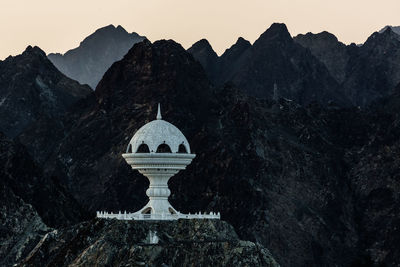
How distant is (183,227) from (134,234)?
196 inches

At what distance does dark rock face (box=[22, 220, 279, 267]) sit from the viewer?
153 m

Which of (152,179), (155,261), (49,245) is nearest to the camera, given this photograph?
(155,261)

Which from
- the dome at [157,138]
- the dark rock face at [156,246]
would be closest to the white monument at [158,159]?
the dome at [157,138]

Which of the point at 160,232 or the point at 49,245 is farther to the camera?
the point at 49,245

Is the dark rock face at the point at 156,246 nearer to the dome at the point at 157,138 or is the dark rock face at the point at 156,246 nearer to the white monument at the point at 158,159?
the white monument at the point at 158,159

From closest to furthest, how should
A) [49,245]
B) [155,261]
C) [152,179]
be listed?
1. [155,261]
2. [152,179]
3. [49,245]

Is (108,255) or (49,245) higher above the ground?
(49,245)

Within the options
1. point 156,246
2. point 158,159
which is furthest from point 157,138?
point 156,246

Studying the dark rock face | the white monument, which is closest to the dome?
the white monument

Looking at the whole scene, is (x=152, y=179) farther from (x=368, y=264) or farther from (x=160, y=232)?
(x=368, y=264)

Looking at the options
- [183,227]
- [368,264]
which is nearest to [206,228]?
[183,227]

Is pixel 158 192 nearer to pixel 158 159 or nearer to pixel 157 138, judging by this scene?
pixel 158 159

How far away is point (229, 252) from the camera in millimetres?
159000

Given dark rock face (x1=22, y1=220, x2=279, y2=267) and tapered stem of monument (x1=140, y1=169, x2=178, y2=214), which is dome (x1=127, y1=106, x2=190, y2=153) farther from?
dark rock face (x1=22, y1=220, x2=279, y2=267)
